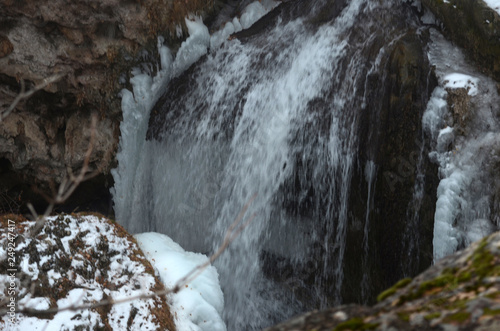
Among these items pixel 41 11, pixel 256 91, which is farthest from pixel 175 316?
pixel 41 11

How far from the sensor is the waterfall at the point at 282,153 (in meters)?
5.69

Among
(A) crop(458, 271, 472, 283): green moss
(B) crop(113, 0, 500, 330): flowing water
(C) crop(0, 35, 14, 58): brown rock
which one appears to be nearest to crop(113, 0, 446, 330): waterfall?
(B) crop(113, 0, 500, 330): flowing water

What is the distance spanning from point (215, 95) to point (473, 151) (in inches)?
172

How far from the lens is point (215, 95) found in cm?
759

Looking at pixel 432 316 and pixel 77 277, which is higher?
pixel 432 316

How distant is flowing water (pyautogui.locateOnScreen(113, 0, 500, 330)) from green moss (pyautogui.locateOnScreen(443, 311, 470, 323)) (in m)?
3.52

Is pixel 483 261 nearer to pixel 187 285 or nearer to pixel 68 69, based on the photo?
pixel 187 285

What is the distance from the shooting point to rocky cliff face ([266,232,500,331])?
5.71 ft

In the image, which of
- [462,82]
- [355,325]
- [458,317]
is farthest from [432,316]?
[462,82]

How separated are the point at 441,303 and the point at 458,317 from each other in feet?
0.55

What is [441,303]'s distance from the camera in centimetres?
191

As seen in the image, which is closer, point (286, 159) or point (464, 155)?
point (464, 155)

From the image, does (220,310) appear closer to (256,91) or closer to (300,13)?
(256,91)

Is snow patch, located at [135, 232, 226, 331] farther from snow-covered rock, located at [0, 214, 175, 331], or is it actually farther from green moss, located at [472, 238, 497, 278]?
green moss, located at [472, 238, 497, 278]
